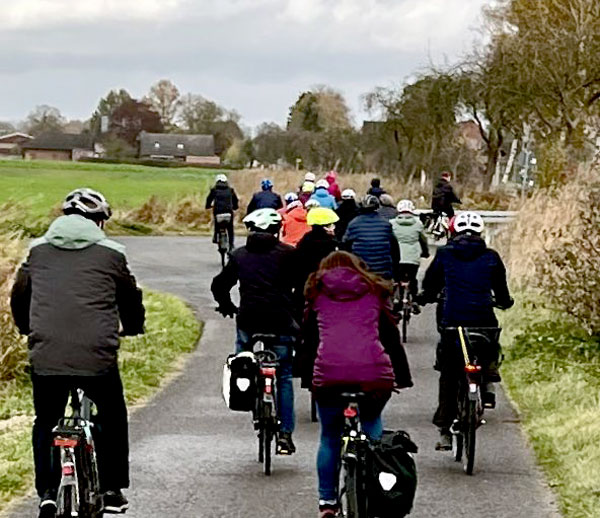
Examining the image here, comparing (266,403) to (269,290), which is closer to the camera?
(266,403)

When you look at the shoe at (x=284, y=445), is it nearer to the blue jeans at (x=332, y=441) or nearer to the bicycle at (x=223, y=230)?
the blue jeans at (x=332, y=441)

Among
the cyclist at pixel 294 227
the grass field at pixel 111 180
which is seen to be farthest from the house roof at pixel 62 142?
the cyclist at pixel 294 227

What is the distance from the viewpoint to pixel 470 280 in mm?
10305

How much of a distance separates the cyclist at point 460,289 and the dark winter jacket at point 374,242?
16.2ft

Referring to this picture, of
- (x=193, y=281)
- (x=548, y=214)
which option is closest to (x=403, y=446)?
(x=548, y=214)

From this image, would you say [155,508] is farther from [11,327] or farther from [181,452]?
[11,327]

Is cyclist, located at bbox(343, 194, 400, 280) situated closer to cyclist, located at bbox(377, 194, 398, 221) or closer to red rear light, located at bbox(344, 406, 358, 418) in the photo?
cyclist, located at bbox(377, 194, 398, 221)

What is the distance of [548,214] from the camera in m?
22.4

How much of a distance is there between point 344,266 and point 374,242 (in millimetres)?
7964

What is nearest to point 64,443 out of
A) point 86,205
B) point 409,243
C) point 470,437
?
point 86,205

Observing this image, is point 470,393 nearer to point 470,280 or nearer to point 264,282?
point 470,280

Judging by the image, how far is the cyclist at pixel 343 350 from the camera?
7.37 metres

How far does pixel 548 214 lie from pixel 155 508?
14.9m

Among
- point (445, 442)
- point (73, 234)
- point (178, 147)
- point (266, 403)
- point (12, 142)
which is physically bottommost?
point (12, 142)
